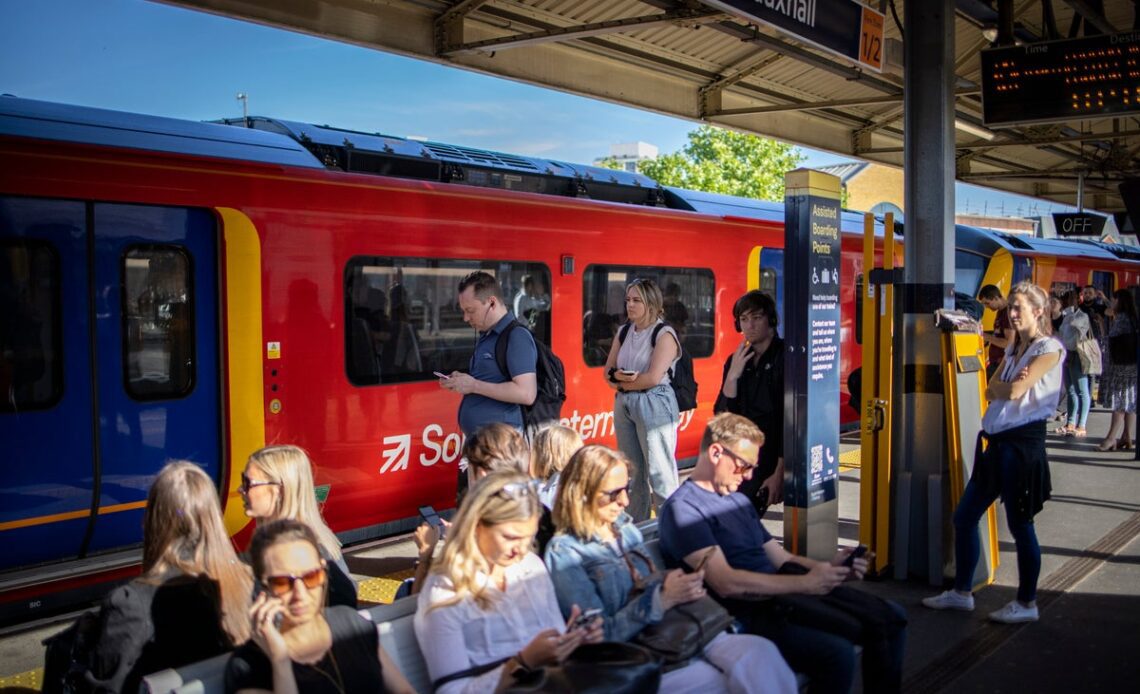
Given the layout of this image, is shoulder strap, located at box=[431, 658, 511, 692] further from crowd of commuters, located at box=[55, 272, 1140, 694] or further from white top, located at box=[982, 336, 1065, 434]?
white top, located at box=[982, 336, 1065, 434]

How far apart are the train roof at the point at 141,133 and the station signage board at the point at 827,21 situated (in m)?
3.10

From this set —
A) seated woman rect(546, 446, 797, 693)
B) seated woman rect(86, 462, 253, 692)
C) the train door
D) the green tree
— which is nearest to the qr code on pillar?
seated woman rect(546, 446, 797, 693)

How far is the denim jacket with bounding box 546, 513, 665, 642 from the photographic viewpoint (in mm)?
3332

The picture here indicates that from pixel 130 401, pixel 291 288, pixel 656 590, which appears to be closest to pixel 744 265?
pixel 291 288

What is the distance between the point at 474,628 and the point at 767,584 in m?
1.22

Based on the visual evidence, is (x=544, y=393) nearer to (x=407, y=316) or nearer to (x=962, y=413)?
(x=407, y=316)

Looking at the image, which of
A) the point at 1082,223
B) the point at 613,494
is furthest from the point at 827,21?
the point at 1082,223

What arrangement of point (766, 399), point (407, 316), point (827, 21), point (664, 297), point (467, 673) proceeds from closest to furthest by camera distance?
point (467, 673), point (766, 399), point (827, 21), point (407, 316), point (664, 297)

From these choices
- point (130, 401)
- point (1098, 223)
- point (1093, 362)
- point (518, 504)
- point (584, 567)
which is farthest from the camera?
point (1098, 223)

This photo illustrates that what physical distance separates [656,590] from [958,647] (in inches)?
91.6

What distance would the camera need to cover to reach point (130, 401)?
221 inches

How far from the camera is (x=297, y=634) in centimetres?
268

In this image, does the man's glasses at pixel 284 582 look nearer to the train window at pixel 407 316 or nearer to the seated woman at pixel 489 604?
the seated woman at pixel 489 604

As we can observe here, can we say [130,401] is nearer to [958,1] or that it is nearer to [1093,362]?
[958,1]
